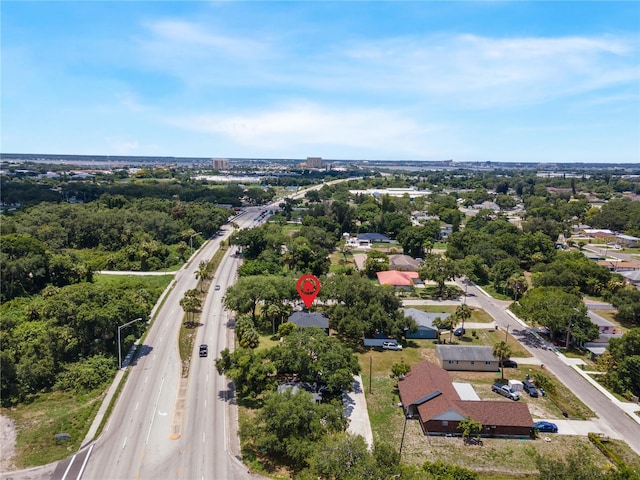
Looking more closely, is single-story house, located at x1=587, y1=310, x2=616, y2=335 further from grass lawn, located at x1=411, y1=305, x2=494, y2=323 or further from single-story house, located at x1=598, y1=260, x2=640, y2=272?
single-story house, located at x1=598, y1=260, x2=640, y2=272

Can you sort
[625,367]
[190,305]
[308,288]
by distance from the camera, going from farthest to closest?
[308,288]
[190,305]
[625,367]

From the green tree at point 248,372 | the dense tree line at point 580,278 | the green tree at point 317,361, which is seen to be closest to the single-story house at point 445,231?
the dense tree line at point 580,278

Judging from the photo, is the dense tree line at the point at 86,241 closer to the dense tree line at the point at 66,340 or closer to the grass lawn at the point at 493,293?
the dense tree line at the point at 66,340

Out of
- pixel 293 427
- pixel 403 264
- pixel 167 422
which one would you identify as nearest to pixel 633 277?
pixel 403 264

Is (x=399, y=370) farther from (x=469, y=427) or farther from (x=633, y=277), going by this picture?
(x=633, y=277)

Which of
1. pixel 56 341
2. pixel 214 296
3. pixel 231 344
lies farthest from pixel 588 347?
pixel 56 341

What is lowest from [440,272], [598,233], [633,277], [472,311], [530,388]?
[530,388]
